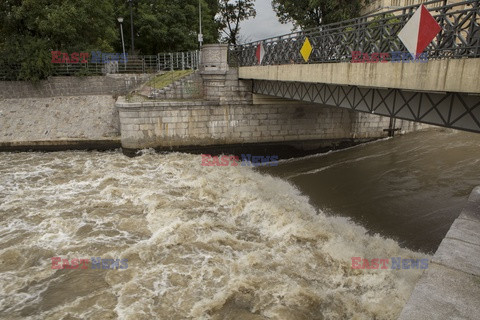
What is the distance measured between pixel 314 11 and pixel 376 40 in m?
21.2

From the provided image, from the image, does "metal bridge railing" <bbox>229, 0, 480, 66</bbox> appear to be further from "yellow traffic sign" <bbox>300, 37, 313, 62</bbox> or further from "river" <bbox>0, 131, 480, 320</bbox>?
"river" <bbox>0, 131, 480, 320</bbox>

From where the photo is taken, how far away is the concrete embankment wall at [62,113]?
17250mm

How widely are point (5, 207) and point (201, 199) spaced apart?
6153mm

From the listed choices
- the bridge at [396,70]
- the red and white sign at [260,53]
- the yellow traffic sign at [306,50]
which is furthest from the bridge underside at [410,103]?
Answer: the red and white sign at [260,53]

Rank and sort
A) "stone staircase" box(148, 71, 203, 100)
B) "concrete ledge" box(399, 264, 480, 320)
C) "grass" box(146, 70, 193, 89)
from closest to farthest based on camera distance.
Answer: "concrete ledge" box(399, 264, 480, 320), "stone staircase" box(148, 71, 203, 100), "grass" box(146, 70, 193, 89)

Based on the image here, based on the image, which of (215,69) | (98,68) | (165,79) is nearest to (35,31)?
(98,68)

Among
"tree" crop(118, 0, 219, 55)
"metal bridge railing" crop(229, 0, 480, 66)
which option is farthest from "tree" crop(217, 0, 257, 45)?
"metal bridge railing" crop(229, 0, 480, 66)

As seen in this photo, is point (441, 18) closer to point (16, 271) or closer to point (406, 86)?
point (406, 86)

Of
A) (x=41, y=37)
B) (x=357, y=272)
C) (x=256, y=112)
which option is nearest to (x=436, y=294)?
(x=357, y=272)

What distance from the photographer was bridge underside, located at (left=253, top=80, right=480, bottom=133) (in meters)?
6.25

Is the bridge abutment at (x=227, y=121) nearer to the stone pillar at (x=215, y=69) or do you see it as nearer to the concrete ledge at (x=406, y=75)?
the stone pillar at (x=215, y=69)

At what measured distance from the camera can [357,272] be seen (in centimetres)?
707

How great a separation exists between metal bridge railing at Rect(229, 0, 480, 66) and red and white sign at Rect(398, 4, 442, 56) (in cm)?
19

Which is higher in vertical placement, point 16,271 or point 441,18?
point 441,18
